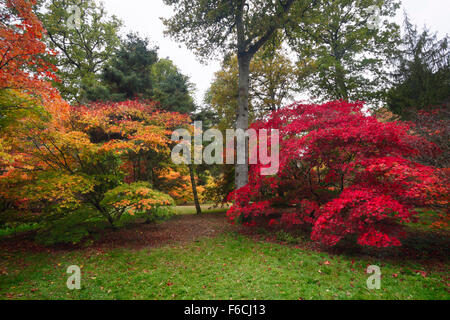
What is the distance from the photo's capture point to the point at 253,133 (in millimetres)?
7141

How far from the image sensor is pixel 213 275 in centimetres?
417

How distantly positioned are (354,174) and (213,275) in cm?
431

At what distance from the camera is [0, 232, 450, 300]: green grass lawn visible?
3.40 meters

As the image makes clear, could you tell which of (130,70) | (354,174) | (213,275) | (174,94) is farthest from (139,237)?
(130,70)

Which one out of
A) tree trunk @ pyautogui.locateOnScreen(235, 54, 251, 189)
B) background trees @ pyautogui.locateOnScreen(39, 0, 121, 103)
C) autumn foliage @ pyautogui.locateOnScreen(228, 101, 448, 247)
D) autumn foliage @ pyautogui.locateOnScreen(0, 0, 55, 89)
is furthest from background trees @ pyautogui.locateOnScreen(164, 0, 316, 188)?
background trees @ pyautogui.locateOnScreen(39, 0, 121, 103)

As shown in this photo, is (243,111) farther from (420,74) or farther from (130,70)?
(420,74)

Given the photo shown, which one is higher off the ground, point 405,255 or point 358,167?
point 358,167

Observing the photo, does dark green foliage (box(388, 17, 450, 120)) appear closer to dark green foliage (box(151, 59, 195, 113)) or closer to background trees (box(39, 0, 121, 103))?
dark green foliage (box(151, 59, 195, 113))

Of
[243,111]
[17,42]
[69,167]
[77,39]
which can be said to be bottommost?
[69,167]

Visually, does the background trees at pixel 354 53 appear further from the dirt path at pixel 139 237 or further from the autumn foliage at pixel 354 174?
the dirt path at pixel 139 237

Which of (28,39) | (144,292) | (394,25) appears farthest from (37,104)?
(394,25)

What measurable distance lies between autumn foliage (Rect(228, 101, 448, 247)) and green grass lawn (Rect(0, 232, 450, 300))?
0.64 metres
